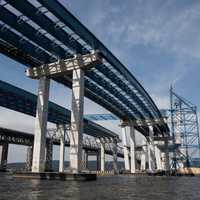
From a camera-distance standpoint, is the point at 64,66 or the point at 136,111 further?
the point at 136,111

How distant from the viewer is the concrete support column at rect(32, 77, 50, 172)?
44688 mm

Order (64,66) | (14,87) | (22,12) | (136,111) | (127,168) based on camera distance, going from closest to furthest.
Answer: (22,12), (64,66), (14,87), (136,111), (127,168)

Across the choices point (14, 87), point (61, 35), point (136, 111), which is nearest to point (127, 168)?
point (136, 111)

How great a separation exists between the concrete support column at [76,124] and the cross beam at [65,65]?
3.61 ft

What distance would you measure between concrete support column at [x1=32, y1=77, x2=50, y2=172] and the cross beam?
1317mm

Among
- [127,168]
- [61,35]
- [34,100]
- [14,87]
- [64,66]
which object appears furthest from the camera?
[127,168]

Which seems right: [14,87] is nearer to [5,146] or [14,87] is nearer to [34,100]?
[34,100]

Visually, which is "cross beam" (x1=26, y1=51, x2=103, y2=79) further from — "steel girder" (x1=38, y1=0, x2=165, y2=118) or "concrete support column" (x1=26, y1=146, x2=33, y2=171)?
"concrete support column" (x1=26, y1=146, x2=33, y2=171)

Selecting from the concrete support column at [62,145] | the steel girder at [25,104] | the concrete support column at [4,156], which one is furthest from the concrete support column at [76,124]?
the concrete support column at [4,156]

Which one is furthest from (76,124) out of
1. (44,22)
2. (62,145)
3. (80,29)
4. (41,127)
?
(62,145)

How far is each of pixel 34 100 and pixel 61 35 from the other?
1070 inches

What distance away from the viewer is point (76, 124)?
42781 millimetres

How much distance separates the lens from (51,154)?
11562 centimetres

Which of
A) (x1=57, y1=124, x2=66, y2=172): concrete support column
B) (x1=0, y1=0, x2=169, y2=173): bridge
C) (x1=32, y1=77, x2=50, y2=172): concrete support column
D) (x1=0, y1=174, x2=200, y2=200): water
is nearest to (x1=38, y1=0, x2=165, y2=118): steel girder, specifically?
(x1=0, y1=0, x2=169, y2=173): bridge
